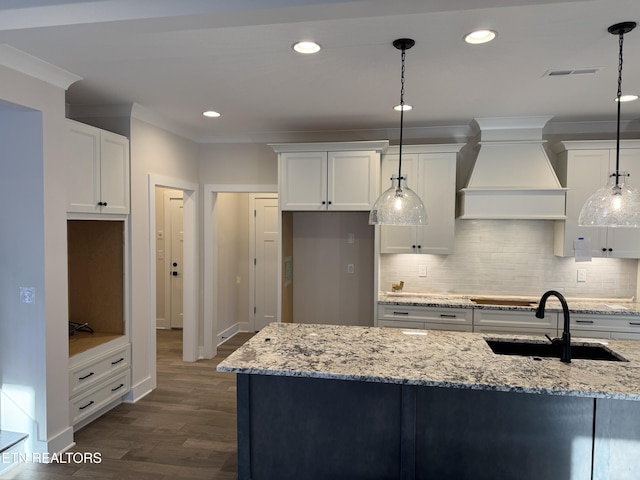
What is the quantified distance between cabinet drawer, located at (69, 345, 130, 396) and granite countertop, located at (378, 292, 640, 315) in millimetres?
2379

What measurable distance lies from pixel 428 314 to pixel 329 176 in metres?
1.64

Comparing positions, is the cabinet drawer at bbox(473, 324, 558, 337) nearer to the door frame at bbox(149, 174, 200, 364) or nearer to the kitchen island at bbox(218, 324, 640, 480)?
the kitchen island at bbox(218, 324, 640, 480)

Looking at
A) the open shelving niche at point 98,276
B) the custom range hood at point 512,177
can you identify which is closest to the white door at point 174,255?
the open shelving niche at point 98,276

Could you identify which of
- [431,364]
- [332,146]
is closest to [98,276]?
[332,146]

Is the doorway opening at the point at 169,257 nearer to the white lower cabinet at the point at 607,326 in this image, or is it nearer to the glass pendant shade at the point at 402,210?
the glass pendant shade at the point at 402,210

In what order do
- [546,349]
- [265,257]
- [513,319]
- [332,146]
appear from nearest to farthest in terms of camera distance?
[546,349], [513,319], [332,146], [265,257]

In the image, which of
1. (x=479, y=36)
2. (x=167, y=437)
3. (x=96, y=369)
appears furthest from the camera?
(x=96, y=369)

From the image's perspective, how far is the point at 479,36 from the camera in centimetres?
230

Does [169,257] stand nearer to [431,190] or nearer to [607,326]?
[431,190]

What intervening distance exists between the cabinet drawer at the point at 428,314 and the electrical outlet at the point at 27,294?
285cm

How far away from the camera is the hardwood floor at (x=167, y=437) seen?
9.21 ft

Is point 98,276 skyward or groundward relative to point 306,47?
groundward

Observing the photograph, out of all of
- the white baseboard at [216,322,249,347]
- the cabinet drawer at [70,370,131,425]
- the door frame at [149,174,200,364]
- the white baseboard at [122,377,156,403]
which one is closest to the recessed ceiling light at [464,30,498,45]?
the door frame at [149,174,200,364]

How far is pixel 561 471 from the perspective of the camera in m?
2.08
